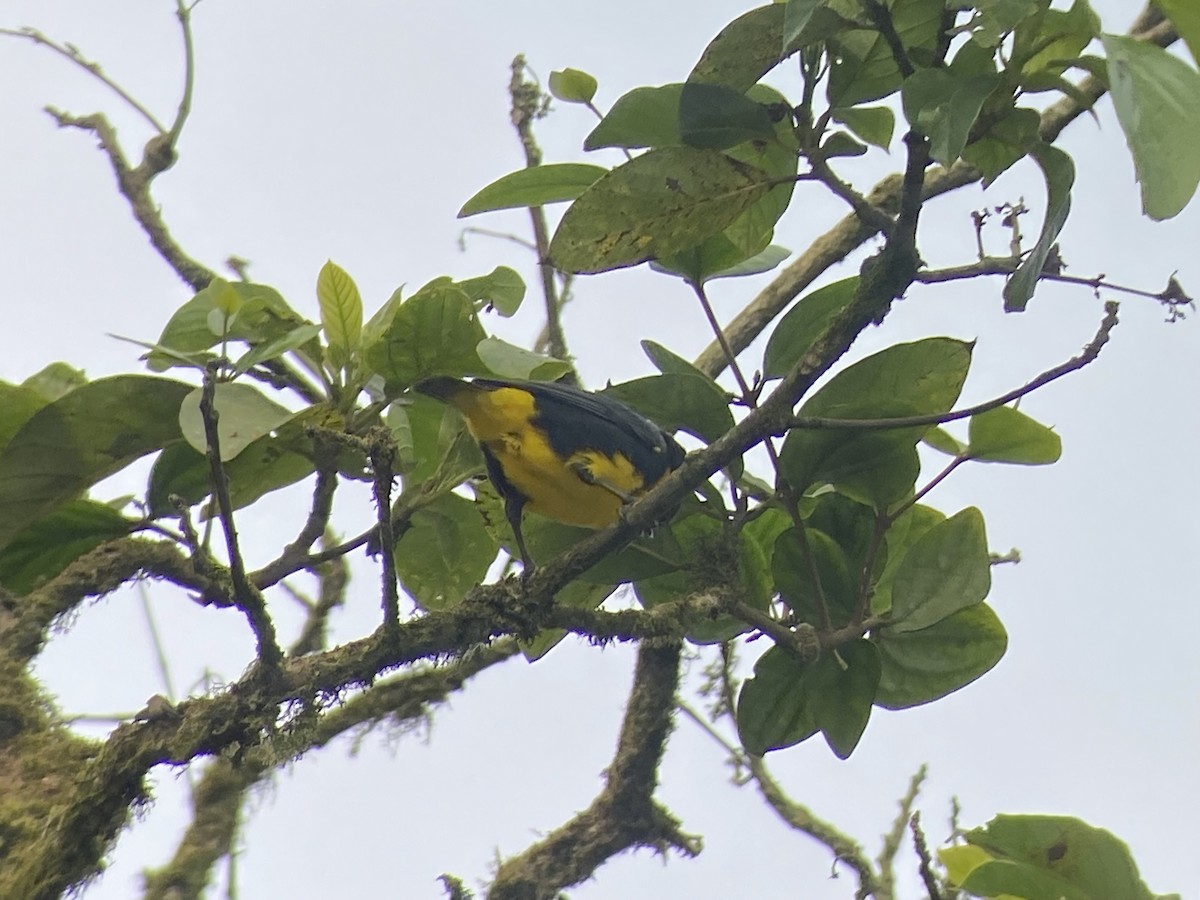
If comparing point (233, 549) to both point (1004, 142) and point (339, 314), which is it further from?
point (1004, 142)

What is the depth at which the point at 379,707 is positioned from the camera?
2139 mm

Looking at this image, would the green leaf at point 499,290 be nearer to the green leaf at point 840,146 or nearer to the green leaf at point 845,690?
the green leaf at point 840,146

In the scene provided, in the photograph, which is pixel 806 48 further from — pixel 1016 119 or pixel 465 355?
pixel 465 355

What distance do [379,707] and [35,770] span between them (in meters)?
0.61

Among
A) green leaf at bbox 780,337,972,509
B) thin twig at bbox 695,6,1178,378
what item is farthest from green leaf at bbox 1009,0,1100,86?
thin twig at bbox 695,6,1178,378

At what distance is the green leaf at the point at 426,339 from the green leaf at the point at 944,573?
62 centimetres

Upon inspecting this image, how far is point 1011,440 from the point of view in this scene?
5.15ft

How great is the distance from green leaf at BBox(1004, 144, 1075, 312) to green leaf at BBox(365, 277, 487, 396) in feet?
2.15

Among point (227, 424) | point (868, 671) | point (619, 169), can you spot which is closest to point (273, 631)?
point (227, 424)

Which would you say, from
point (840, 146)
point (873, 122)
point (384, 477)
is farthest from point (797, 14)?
point (384, 477)

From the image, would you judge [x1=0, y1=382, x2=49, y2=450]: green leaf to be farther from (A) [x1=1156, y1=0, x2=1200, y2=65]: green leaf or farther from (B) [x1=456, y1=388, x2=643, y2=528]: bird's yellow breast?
(A) [x1=1156, y1=0, x2=1200, y2=65]: green leaf

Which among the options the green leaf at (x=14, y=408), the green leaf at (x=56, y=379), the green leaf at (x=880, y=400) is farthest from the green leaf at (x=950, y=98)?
the green leaf at (x=56, y=379)

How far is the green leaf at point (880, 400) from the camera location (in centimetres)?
147

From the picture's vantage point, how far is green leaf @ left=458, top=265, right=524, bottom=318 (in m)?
1.71
